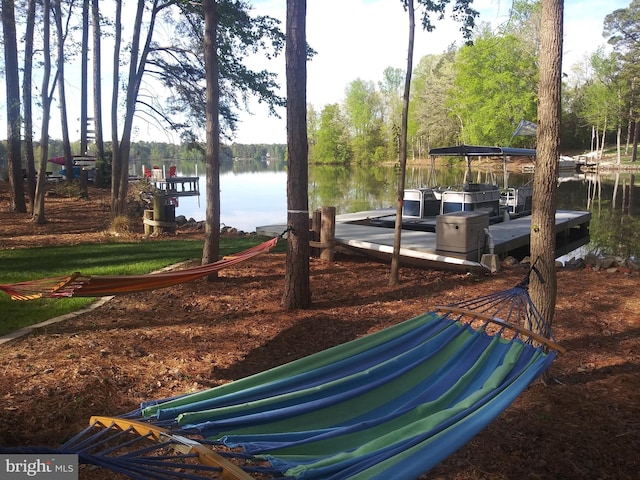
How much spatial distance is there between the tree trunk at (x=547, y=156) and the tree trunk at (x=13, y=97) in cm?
1104

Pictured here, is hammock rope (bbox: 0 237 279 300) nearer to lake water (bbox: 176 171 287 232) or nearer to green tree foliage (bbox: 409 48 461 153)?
lake water (bbox: 176 171 287 232)

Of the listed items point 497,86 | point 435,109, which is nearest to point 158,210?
point 497,86

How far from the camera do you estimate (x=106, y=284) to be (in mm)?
3672

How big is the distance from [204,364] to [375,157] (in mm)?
63463

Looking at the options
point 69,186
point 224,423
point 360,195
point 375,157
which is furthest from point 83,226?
point 375,157

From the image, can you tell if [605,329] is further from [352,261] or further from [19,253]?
[19,253]

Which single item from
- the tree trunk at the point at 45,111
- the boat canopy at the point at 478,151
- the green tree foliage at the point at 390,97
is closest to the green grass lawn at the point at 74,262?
the tree trunk at the point at 45,111

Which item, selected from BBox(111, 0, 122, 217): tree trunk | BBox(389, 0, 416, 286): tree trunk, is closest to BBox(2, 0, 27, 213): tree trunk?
BBox(111, 0, 122, 217): tree trunk

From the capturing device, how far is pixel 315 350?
14.6 feet

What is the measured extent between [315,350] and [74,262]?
4631mm

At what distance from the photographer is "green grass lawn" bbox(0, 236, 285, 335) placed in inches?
201

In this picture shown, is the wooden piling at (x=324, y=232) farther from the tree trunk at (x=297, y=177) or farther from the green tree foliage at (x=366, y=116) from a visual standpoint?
the green tree foliage at (x=366, y=116)

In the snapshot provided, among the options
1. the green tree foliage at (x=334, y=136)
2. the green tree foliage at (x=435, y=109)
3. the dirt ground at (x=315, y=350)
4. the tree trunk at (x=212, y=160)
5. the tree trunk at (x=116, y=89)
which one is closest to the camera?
the dirt ground at (x=315, y=350)

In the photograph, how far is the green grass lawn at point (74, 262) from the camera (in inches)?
201
